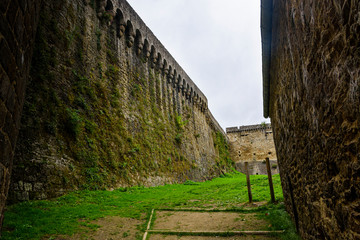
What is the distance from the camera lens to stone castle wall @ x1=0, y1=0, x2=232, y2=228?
3046 millimetres

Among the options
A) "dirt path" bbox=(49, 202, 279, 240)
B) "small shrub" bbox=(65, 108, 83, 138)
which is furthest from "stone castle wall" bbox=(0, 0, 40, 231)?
"small shrub" bbox=(65, 108, 83, 138)

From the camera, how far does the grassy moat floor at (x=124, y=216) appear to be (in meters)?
5.07

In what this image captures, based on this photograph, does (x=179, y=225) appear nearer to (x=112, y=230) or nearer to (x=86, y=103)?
(x=112, y=230)

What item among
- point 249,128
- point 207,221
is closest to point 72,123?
point 207,221

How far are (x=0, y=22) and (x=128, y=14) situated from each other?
1376 centimetres

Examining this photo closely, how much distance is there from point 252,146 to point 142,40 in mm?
27137

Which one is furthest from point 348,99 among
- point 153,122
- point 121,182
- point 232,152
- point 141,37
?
point 232,152

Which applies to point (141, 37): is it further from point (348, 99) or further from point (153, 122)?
point (348, 99)

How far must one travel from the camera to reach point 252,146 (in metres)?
38.0

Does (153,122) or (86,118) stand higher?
(153,122)

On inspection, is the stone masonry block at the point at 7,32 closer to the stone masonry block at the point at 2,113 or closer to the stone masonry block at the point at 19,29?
the stone masonry block at the point at 19,29

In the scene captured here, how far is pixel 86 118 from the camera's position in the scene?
994cm

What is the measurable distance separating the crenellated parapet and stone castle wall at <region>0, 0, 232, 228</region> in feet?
0.20

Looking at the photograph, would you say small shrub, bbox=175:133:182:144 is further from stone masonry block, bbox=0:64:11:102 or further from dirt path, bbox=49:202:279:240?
stone masonry block, bbox=0:64:11:102
